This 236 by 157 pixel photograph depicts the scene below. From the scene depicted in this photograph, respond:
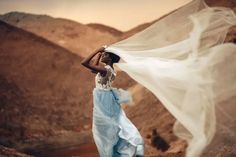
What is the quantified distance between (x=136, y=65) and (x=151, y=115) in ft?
10.8

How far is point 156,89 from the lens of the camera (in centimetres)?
437

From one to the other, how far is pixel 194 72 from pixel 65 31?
14.0 ft

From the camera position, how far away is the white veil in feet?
13.5

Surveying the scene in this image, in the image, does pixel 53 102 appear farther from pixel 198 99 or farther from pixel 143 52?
pixel 198 99

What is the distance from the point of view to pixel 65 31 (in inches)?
324

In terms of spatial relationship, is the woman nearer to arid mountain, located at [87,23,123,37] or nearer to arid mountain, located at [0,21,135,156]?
arid mountain, located at [0,21,135,156]

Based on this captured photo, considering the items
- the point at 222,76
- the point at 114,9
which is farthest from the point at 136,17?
the point at 222,76

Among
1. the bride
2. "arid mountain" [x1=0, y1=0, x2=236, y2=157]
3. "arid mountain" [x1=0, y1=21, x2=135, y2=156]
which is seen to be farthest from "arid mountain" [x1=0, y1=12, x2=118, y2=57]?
the bride

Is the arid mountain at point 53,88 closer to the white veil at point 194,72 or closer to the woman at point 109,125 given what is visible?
the white veil at point 194,72

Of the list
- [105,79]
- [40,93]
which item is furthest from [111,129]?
[40,93]

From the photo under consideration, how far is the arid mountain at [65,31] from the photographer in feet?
25.6

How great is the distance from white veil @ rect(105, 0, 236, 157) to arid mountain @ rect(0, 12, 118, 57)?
9.70ft

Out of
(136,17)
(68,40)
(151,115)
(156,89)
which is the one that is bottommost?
(151,115)

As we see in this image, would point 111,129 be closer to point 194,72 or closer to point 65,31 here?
point 194,72
